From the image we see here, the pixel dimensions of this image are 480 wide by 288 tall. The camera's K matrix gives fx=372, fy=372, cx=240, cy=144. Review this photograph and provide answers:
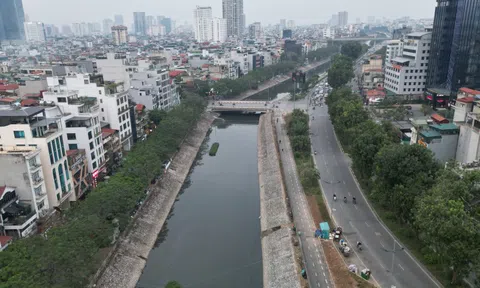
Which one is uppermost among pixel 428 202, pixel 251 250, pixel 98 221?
pixel 428 202

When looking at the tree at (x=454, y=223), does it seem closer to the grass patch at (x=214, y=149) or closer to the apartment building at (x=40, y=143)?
the apartment building at (x=40, y=143)

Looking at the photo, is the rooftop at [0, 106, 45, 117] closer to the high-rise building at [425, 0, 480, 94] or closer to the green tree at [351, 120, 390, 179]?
the green tree at [351, 120, 390, 179]

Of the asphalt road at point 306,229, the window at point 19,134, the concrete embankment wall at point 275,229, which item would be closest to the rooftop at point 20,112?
the window at point 19,134

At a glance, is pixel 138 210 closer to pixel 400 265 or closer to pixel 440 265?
pixel 400 265

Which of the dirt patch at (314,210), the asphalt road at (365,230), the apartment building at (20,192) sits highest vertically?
the apartment building at (20,192)

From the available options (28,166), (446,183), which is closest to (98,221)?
(28,166)

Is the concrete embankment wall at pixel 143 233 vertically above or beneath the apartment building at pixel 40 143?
beneath
